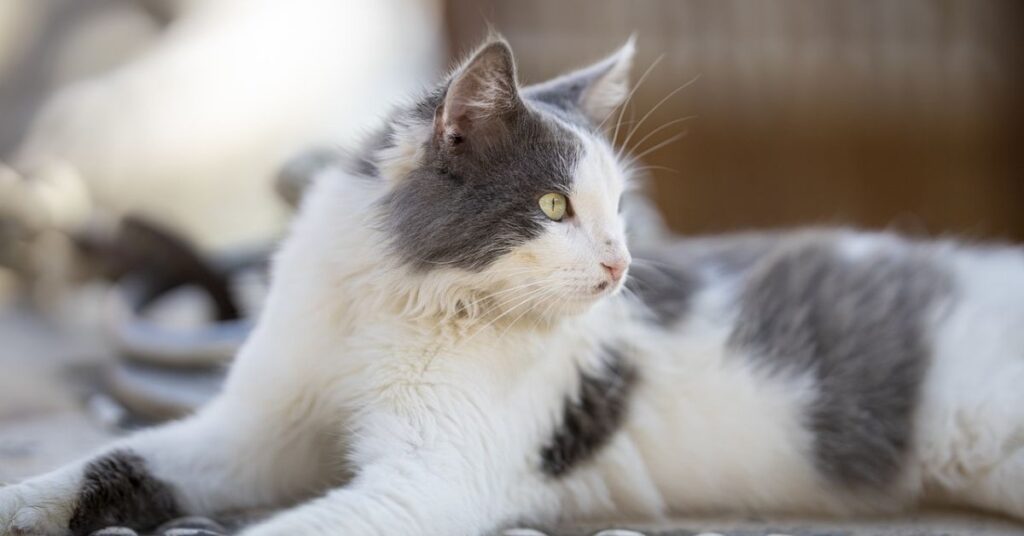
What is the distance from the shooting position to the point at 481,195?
1405mm

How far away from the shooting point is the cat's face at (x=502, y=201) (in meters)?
1.38

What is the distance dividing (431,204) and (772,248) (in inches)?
33.1

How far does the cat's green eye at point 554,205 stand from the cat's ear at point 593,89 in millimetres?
266

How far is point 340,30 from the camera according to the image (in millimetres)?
5637

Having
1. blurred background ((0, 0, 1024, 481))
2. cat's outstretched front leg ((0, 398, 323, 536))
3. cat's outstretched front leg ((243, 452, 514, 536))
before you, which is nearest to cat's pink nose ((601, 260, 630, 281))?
cat's outstretched front leg ((243, 452, 514, 536))

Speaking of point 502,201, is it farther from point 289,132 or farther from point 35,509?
point 289,132

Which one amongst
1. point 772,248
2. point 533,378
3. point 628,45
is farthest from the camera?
point 772,248

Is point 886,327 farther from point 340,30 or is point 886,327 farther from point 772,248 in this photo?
point 340,30

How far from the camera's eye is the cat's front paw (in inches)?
52.9

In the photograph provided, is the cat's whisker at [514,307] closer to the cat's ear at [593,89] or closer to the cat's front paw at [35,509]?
the cat's ear at [593,89]

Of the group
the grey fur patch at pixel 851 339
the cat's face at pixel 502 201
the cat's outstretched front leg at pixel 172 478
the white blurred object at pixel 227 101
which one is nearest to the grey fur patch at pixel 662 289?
the grey fur patch at pixel 851 339

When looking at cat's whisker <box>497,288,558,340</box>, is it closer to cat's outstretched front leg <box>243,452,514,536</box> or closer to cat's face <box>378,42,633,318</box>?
cat's face <box>378,42,633,318</box>

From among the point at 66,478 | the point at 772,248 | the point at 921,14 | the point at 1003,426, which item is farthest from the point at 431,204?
the point at 921,14

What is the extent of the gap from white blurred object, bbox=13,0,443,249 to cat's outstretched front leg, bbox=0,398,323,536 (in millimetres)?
3207
